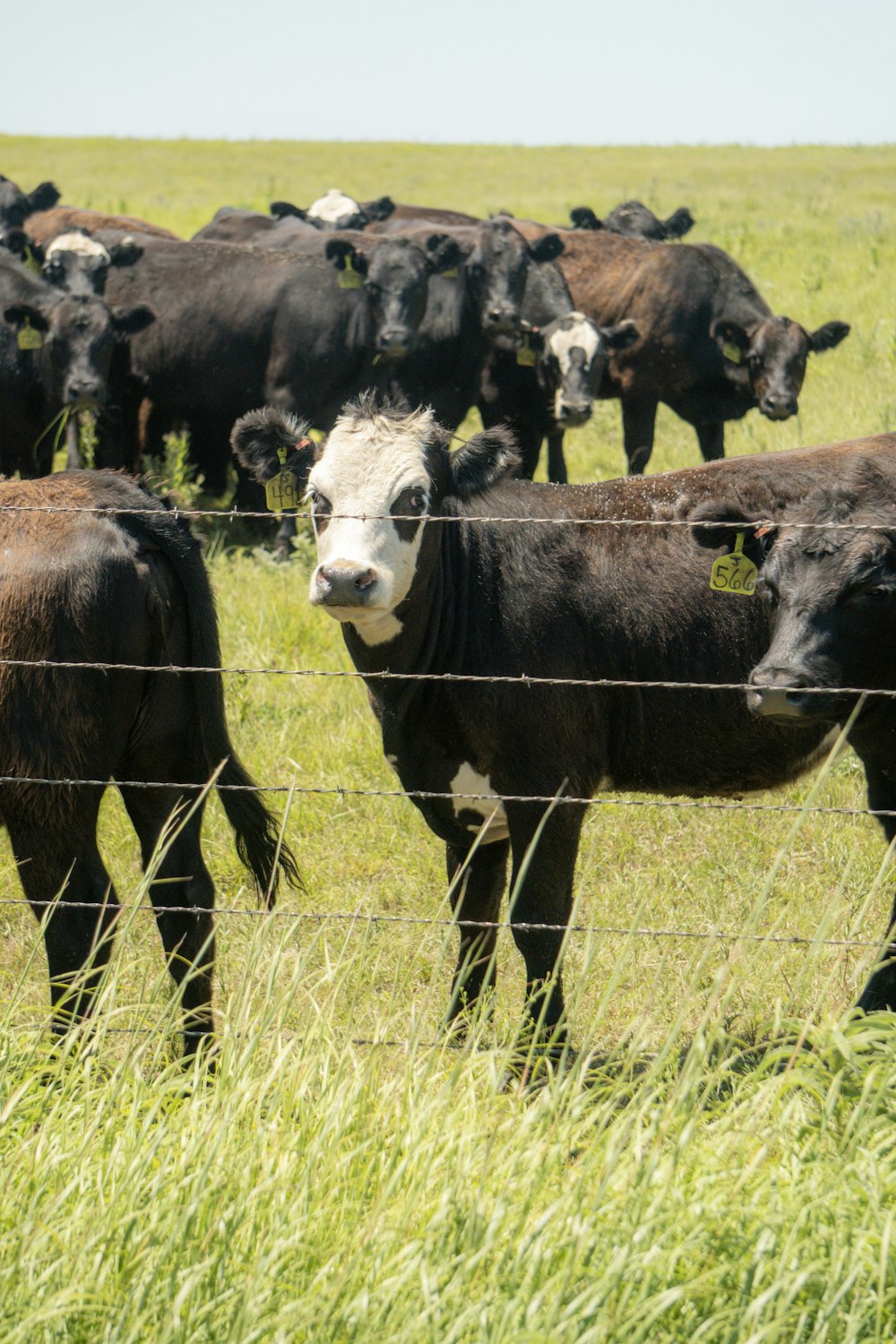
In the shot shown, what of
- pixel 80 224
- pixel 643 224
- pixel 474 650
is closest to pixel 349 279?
pixel 80 224

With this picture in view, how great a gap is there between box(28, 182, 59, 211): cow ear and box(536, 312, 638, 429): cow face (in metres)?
11.4

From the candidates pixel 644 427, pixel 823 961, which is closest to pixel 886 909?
pixel 823 961

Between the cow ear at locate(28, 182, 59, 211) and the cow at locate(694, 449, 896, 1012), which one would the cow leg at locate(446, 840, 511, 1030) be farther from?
the cow ear at locate(28, 182, 59, 211)

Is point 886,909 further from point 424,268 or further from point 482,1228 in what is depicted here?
point 424,268

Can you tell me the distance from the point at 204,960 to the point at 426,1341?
8.36 feet

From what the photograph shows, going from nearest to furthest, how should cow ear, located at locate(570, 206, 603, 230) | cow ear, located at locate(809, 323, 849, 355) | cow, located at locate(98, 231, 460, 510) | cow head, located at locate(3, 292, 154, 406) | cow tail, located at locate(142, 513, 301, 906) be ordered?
cow tail, located at locate(142, 513, 301, 906) → cow head, located at locate(3, 292, 154, 406) → cow, located at locate(98, 231, 460, 510) → cow ear, located at locate(809, 323, 849, 355) → cow ear, located at locate(570, 206, 603, 230)

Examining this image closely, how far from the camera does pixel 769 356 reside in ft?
41.3

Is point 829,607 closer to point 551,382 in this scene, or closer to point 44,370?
point 551,382

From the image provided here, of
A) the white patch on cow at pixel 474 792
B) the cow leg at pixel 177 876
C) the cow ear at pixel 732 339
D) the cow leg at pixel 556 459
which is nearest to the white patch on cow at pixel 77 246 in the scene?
the cow leg at pixel 556 459

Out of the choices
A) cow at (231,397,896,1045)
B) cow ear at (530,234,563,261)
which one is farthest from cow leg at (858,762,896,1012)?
cow ear at (530,234,563,261)

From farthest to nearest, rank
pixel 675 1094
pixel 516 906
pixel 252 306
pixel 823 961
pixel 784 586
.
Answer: pixel 252 306
pixel 823 961
pixel 516 906
pixel 784 586
pixel 675 1094

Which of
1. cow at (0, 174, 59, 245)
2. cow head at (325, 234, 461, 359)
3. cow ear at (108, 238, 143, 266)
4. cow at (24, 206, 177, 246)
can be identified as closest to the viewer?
cow head at (325, 234, 461, 359)

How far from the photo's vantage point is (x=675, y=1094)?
9.17 ft

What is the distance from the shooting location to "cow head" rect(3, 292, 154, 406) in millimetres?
11148
